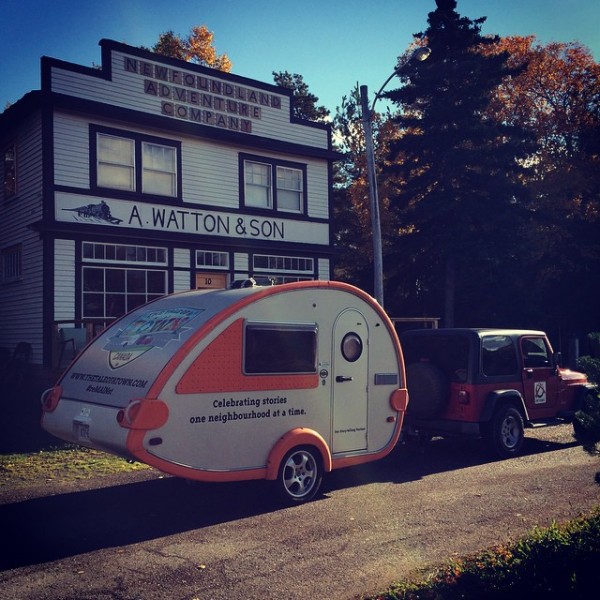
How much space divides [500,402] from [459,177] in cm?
1436

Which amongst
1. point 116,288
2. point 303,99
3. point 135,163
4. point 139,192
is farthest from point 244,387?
point 303,99

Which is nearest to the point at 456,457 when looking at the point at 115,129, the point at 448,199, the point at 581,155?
the point at 115,129

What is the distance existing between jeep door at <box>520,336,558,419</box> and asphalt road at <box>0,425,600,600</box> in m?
1.36

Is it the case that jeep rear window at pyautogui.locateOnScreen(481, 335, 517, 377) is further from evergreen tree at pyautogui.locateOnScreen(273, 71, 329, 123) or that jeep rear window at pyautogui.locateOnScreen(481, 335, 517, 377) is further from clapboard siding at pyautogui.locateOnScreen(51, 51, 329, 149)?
evergreen tree at pyautogui.locateOnScreen(273, 71, 329, 123)

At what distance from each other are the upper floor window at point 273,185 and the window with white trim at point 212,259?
1842 millimetres

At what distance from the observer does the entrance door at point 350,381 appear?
27.6ft

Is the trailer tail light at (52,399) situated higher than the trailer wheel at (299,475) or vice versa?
the trailer tail light at (52,399)

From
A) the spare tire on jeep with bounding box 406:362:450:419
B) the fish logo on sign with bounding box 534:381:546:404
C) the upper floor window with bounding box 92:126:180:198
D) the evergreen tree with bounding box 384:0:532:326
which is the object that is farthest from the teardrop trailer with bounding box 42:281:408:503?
the evergreen tree with bounding box 384:0:532:326

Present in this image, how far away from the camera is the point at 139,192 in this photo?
707 inches

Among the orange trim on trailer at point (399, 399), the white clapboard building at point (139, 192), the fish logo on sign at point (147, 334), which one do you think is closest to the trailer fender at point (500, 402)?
the orange trim on trailer at point (399, 399)

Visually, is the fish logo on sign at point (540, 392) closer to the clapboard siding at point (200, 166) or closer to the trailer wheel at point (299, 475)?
the trailer wheel at point (299, 475)

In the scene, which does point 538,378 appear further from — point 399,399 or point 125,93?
point 125,93

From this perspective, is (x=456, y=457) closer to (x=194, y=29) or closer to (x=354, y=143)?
(x=354, y=143)

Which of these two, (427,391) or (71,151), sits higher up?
(71,151)
